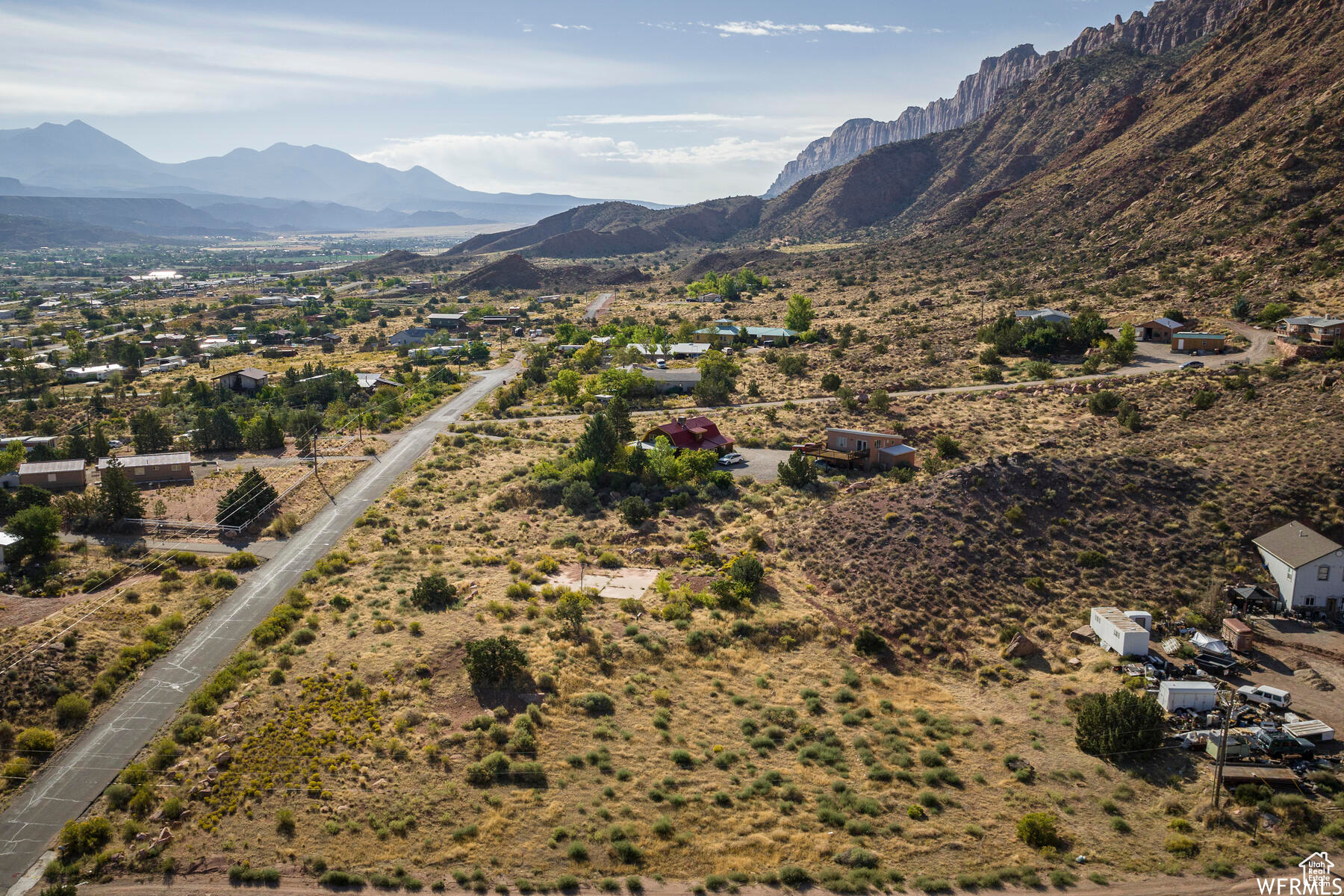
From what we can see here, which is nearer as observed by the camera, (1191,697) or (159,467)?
(1191,697)

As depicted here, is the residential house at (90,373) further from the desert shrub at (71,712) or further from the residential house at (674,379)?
the desert shrub at (71,712)

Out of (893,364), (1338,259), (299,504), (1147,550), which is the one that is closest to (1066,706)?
(1147,550)

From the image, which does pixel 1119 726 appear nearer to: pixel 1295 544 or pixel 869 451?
pixel 1295 544

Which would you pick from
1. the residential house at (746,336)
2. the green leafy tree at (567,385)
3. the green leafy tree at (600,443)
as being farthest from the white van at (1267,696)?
the residential house at (746,336)

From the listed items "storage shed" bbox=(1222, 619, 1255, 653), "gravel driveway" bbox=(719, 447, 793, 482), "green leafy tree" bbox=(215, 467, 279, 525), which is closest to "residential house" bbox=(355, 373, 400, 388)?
"green leafy tree" bbox=(215, 467, 279, 525)

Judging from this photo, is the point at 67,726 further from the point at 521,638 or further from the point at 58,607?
the point at 521,638

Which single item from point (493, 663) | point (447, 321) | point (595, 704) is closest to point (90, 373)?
point (447, 321)
